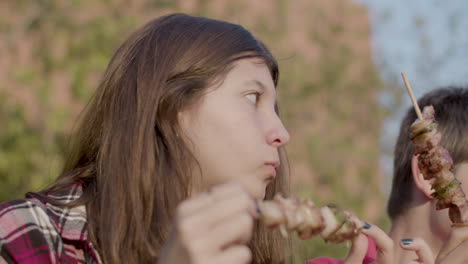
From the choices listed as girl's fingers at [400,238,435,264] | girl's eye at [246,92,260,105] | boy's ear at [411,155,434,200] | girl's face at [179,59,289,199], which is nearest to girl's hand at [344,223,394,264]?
girl's fingers at [400,238,435,264]

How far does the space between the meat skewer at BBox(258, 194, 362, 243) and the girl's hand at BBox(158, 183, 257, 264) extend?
214 millimetres

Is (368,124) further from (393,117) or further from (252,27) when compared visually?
(252,27)

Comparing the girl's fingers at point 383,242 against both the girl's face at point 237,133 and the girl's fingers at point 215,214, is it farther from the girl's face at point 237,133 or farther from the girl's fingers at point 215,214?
the girl's fingers at point 215,214

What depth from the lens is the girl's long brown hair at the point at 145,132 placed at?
7.14ft

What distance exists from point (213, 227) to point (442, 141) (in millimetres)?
2164

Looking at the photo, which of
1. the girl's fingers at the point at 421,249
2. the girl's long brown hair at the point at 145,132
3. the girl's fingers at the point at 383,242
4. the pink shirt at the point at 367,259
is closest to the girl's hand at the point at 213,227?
the girl's long brown hair at the point at 145,132

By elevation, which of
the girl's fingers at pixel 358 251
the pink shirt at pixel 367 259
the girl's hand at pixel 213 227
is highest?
the girl's hand at pixel 213 227

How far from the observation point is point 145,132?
91.1 inches

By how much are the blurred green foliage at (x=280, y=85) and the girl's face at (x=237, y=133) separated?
1.20m

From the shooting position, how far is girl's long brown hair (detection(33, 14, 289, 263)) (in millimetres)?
2178

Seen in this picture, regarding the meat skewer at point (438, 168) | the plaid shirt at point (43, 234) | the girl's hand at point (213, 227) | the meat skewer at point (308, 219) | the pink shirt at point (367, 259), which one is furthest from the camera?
the pink shirt at point (367, 259)

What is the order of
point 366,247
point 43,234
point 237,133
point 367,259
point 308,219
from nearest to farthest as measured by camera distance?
point 308,219, point 43,234, point 237,133, point 366,247, point 367,259

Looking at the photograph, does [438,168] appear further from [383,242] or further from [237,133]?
[237,133]

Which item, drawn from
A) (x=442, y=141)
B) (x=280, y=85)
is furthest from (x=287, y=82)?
(x=442, y=141)
